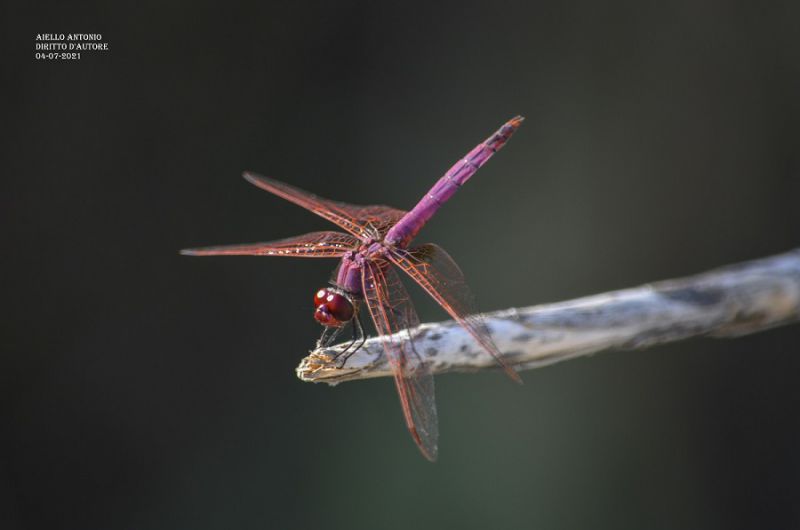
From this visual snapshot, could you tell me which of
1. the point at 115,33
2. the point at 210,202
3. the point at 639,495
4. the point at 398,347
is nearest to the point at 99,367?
the point at 210,202

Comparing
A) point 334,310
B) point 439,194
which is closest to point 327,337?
point 334,310

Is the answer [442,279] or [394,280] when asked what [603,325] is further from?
[394,280]

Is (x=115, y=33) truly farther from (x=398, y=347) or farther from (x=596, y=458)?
(x=596, y=458)

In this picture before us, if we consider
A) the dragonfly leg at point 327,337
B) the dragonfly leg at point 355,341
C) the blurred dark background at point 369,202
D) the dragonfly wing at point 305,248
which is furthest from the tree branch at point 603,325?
the blurred dark background at point 369,202

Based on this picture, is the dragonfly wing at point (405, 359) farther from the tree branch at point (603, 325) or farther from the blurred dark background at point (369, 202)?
the blurred dark background at point (369, 202)

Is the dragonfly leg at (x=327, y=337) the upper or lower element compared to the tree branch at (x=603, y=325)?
upper

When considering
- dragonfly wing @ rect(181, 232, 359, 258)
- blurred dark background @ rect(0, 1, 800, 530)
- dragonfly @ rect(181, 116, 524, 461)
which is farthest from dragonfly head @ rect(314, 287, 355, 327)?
blurred dark background @ rect(0, 1, 800, 530)
